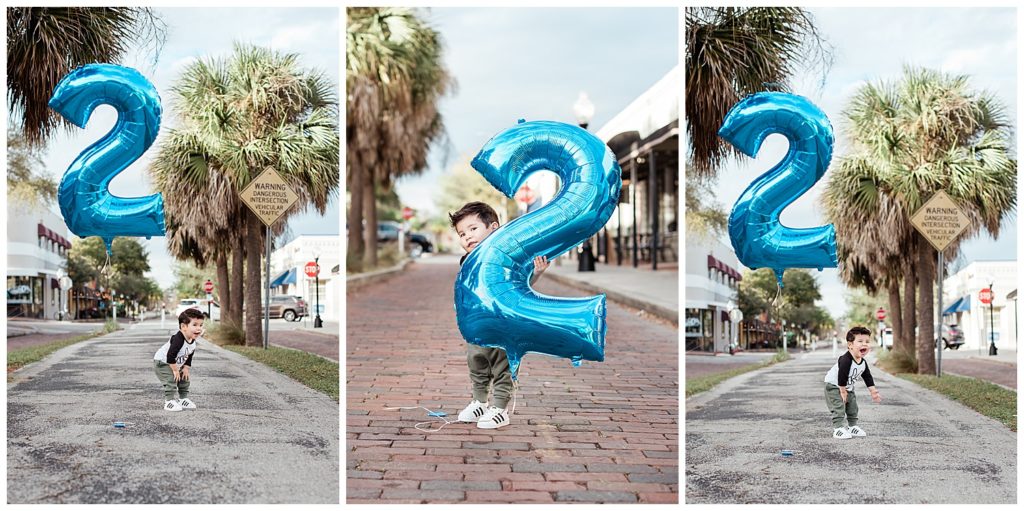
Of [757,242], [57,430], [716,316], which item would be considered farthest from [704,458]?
[57,430]

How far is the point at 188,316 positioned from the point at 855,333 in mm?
4019

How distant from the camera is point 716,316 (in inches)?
197

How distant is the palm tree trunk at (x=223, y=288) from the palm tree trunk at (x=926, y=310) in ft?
14.3

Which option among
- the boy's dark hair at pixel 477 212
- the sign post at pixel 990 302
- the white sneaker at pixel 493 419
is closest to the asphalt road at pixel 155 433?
the white sneaker at pixel 493 419

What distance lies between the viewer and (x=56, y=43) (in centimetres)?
508

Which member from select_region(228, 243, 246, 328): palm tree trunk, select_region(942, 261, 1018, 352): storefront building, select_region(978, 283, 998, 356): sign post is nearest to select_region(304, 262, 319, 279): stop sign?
select_region(228, 243, 246, 328): palm tree trunk

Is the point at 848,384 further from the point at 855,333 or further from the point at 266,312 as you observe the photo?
the point at 266,312

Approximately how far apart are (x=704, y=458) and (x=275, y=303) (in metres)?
2.74

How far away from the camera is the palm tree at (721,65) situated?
16.2 ft

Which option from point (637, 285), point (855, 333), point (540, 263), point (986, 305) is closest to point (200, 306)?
point (540, 263)

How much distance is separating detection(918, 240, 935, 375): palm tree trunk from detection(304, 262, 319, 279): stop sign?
12.4 feet

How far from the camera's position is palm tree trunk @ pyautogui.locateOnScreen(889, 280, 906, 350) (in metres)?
5.47

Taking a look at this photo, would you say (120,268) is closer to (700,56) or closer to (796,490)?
(700,56)

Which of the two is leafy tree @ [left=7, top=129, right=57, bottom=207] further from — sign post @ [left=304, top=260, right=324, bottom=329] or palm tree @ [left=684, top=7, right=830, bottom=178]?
palm tree @ [left=684, top=7, right=830, bottom=178]
